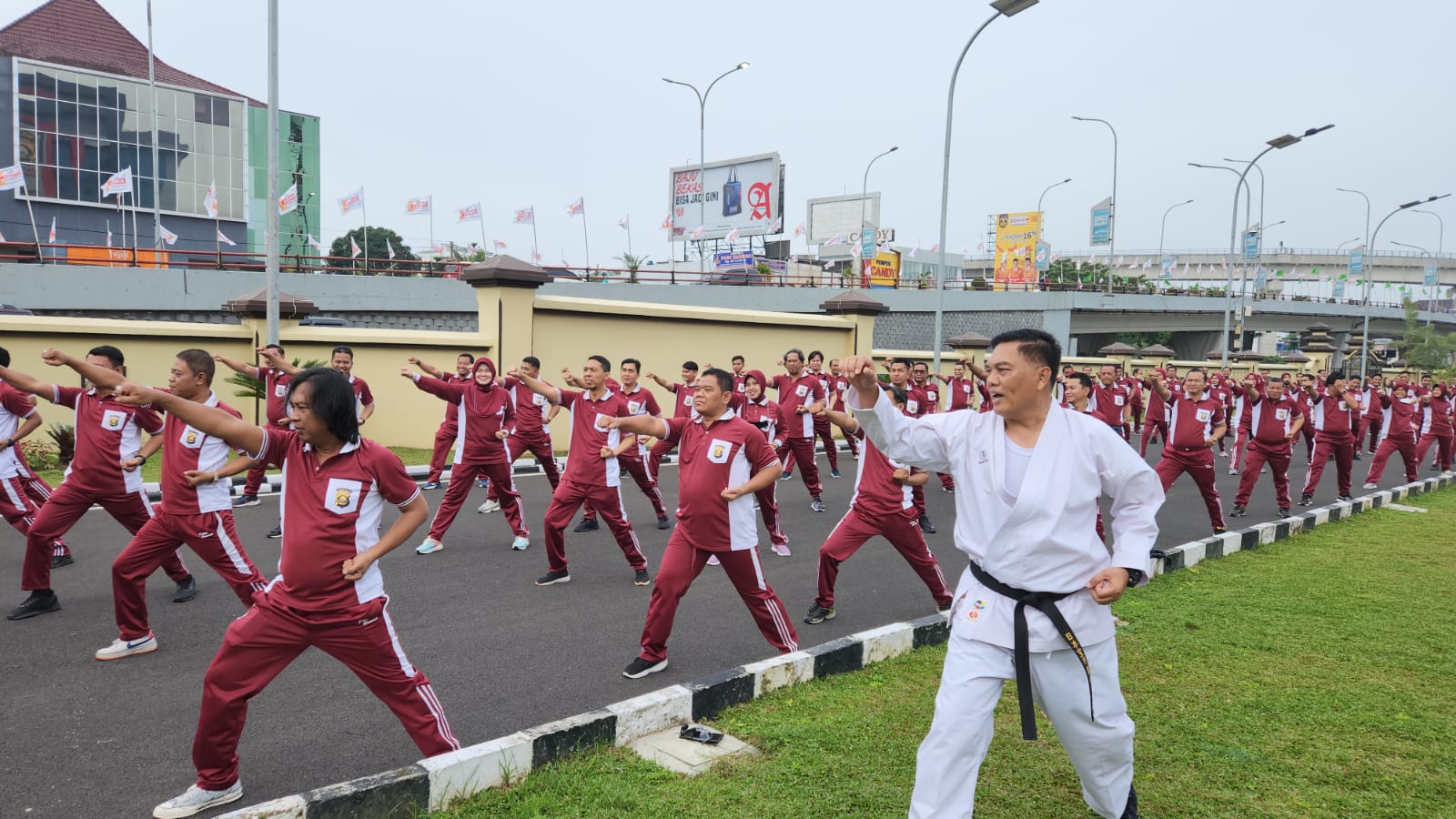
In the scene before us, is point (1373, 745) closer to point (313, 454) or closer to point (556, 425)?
point (313, 454)

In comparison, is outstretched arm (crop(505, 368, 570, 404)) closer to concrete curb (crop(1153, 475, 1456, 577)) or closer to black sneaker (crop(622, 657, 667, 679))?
black sneaker (crop(622, 657, 667, 679))

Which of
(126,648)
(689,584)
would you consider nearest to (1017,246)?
(689,584)

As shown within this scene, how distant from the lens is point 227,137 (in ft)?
143

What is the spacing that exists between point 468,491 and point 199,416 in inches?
223

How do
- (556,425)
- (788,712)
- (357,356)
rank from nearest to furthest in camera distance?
(788,712) → (357,356) → (556,425)

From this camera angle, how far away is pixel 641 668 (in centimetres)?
554

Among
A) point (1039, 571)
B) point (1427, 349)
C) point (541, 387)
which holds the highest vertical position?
point (1427, 349)

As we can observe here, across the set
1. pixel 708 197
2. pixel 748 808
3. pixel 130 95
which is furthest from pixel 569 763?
pixel 130 95

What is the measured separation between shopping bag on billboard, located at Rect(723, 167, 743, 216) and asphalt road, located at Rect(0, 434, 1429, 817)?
33.9 metres

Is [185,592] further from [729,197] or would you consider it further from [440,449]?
[729,197]

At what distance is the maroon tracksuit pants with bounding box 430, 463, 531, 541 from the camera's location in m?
8.88

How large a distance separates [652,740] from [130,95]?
48.1m

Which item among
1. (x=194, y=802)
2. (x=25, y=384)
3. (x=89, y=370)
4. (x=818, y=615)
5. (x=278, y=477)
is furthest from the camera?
(x=278, y=477)

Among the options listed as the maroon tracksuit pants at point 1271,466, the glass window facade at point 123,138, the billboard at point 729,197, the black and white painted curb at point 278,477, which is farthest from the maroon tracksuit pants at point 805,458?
the glass window facade at point 123,138
